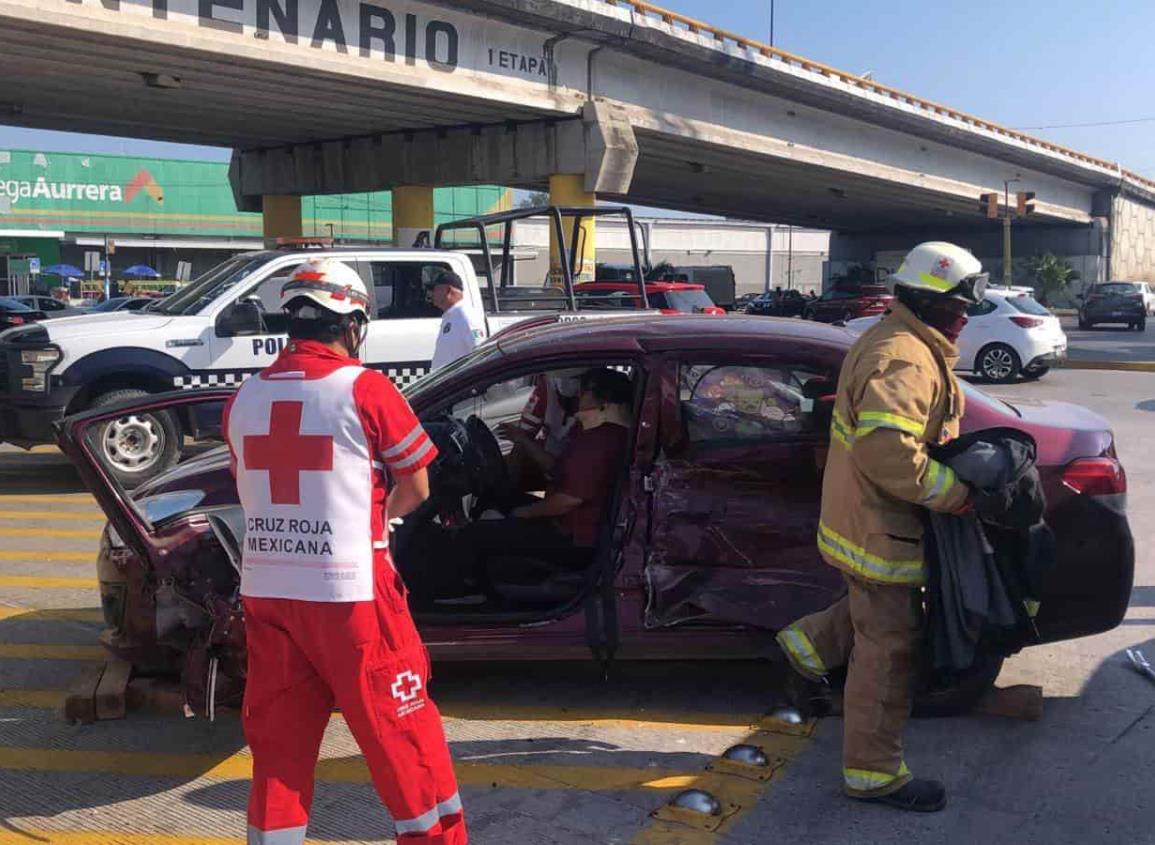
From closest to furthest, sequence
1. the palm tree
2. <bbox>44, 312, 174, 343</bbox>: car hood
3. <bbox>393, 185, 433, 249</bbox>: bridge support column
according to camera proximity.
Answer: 1. <bbox>44, 312, 174, 343</bbox>: car hood
2. <bbox>393, 185, 433, 249</bbox>: bridge support column
3. the palm tree

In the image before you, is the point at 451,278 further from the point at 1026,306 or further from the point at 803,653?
the point at 1026,306

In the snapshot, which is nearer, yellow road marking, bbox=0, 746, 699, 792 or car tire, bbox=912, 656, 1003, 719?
yellow road marking, bbox=0, 746, 699, 792

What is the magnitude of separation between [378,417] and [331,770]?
5.74 ft

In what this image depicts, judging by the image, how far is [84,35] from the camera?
53.9 feet

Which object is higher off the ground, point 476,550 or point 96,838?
point 476,550

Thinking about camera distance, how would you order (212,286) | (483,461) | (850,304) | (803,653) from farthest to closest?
1. (850,304)
2. (212,286)
3. (483,461)
4. (803,653)

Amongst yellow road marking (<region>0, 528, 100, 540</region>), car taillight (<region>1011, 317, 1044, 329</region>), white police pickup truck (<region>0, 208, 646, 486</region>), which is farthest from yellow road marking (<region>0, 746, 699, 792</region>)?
car taillight (<region>1011, 317, 1044, 329</region>)

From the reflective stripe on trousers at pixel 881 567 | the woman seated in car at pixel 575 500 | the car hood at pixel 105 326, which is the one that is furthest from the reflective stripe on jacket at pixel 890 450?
the car hood at pixel 105 326

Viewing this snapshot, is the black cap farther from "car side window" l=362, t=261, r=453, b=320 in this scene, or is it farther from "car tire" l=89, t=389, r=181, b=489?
"car tire" l=89, t=389, r=181, b=489

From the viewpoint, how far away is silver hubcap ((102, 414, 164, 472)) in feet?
27.4

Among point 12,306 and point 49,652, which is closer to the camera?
point 49,652

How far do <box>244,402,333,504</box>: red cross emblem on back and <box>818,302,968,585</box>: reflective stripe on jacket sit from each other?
1.58 metres

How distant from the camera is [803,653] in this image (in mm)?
3791

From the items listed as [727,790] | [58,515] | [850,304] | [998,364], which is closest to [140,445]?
[58,515]
